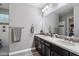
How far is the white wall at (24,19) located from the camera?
225 centimetres

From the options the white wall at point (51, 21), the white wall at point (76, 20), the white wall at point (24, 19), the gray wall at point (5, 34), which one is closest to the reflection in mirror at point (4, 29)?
the gray wall at point (5, 34)

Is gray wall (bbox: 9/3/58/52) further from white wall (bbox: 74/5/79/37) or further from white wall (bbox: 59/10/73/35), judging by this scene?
white wall (bbox: 74/5/79/37)

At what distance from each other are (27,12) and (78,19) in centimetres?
140

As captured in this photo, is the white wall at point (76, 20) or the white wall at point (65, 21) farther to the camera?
the white wall at point (65, 21)

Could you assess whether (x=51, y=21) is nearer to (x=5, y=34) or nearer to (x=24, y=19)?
(x=24, y=19)

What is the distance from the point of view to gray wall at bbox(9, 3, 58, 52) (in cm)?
A: 225

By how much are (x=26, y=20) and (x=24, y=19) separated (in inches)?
2.6

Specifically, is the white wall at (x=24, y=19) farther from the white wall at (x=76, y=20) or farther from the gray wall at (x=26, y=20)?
the white wall at (x=76, y=20)

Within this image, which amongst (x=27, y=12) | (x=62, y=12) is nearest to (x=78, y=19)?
(x=62, y=12)

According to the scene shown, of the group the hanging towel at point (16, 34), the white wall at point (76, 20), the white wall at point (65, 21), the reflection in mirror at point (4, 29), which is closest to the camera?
the white wall at point (76, 20)

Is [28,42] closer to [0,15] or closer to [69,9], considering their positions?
[0,15]

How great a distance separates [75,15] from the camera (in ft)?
6.32

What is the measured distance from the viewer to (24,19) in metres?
2.36

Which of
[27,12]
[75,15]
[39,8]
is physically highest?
[39,8]
